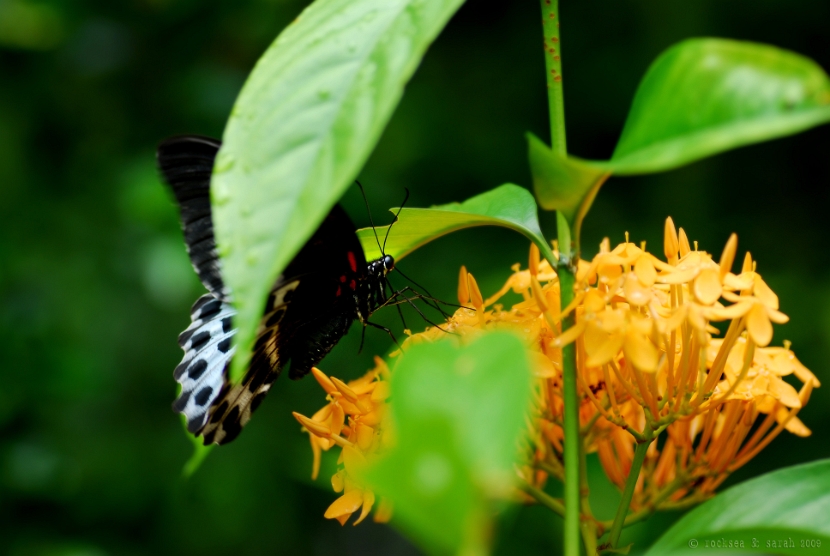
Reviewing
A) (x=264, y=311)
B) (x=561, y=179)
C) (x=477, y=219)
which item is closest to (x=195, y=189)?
(x=264, y=311)

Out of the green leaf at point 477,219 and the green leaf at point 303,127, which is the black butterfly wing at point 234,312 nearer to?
the green leaf at point 477,219

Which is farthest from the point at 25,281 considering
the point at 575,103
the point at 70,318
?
the point at 575,103

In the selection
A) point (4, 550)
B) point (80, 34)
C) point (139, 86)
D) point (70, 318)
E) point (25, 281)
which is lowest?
point (4, 550)

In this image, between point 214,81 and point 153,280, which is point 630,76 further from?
point 153,280

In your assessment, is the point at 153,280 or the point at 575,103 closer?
the point at 153,280

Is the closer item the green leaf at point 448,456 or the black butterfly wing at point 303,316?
the green leaf at point 448,456

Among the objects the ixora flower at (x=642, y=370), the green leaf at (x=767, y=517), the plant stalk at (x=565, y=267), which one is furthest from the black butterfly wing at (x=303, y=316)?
Result: the green leaf at (x=767, y=517)

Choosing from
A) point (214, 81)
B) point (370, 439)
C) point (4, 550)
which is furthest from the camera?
point (214, 81)
